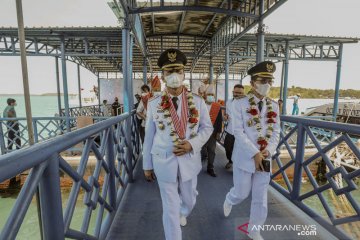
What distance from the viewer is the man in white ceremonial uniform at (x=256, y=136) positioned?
2.43m

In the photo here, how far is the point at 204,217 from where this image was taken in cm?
299

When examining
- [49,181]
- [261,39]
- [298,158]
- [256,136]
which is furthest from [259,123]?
[261,39]

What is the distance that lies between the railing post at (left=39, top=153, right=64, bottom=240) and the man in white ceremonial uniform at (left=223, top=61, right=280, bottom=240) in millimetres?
1733

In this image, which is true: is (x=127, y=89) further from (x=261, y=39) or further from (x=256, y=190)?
(x=256, y=190)

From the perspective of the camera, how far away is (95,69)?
2278 centimetres

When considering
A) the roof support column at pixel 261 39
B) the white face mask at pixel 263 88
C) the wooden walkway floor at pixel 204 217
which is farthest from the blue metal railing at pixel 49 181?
the roof support column at pixel 261 39

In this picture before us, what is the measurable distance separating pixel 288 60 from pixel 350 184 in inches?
480

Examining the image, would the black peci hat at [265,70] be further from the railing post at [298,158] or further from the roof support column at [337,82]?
the roof support column at [337,82]

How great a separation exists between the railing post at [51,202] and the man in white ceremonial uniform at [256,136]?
1.73 m

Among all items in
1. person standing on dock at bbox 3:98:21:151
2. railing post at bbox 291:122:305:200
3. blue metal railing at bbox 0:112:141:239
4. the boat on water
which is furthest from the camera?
the boat on water

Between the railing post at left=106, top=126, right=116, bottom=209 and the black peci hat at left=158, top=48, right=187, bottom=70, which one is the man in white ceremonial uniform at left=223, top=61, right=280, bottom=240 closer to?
the black peci hat at left=158, top=48, right=187, bottom=70

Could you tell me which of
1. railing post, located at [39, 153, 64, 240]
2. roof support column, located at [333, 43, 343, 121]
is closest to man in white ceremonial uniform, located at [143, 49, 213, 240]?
railing post, located at [39, 153, 64, 240]

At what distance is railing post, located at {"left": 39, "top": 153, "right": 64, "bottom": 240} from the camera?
1305 millimetres

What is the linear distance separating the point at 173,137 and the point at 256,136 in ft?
3.03
